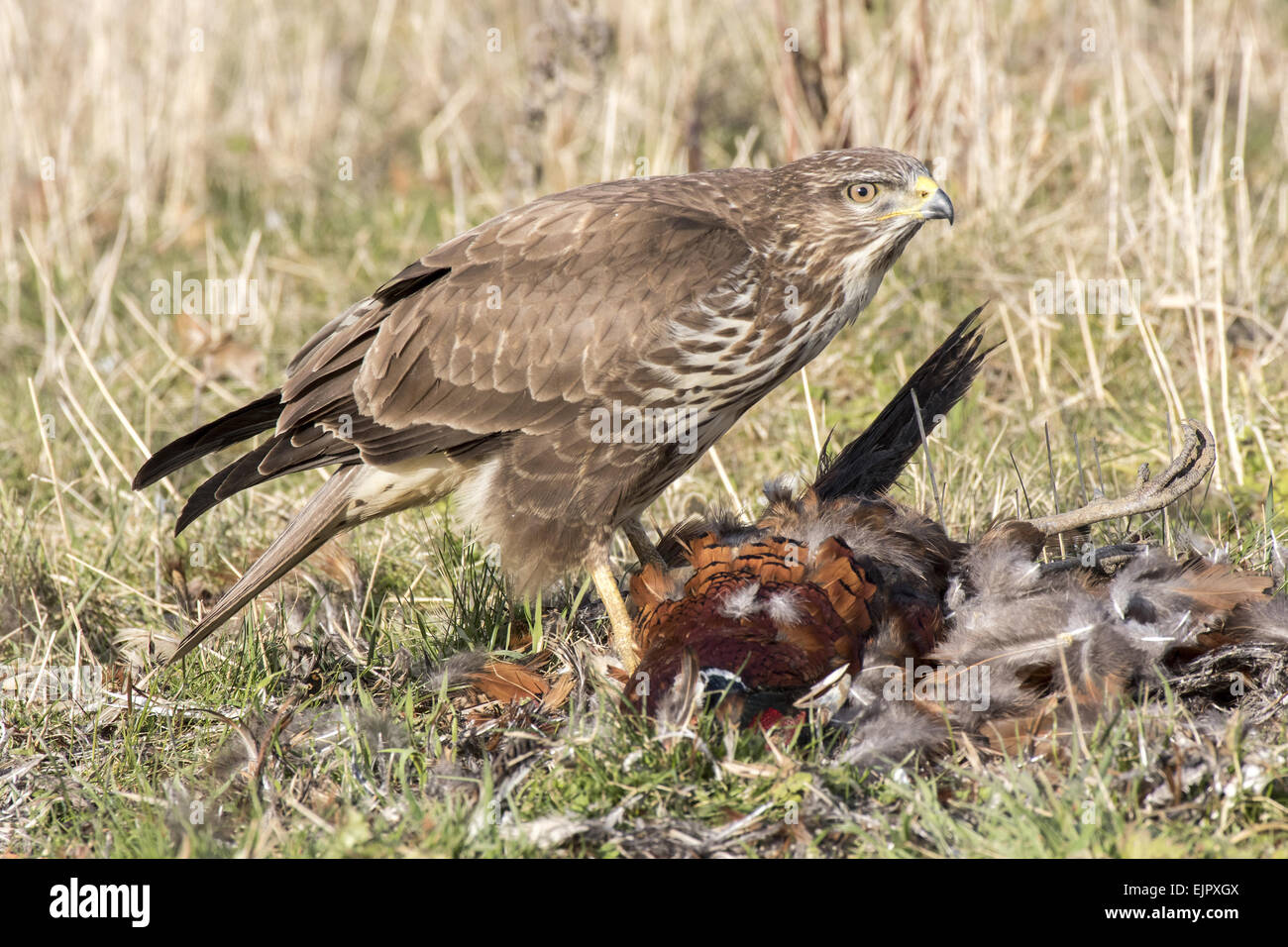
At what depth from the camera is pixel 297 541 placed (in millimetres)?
3678

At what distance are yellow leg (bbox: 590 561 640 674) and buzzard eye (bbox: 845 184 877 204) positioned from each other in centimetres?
116

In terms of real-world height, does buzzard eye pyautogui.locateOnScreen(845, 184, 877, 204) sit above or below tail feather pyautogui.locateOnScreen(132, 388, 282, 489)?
above

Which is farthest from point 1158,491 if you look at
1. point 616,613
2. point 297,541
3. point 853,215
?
point 297,541

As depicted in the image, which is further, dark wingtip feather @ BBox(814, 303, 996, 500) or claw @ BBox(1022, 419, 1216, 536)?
dark wingtip feather @ BBox(814, 303, 996, 500)

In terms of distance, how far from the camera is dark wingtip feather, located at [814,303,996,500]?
3473mm

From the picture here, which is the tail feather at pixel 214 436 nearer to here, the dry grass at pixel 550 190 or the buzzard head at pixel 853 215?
the dry grass at pixel 550 190

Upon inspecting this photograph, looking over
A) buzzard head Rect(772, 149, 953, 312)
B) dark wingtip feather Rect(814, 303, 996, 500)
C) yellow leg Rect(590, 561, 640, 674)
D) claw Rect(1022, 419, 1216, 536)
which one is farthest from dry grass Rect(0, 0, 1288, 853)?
buzzard head Rect(772, 149, 953, 312)

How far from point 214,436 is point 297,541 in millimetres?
400

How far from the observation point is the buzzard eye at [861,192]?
11.6 feet

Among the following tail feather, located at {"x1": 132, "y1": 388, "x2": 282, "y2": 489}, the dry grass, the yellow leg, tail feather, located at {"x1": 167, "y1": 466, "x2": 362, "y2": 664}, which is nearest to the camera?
the yellow leg

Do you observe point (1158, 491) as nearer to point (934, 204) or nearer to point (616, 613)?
point (934, 204)

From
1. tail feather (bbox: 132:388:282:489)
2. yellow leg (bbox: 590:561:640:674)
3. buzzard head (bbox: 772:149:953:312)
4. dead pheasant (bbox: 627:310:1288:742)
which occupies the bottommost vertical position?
yellow leg (bbox: 590:561:640:674)

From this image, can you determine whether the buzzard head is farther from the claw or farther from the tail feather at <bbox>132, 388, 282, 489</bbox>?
the tail feather at <bbox>132, 388, 282, 489</bbox>
